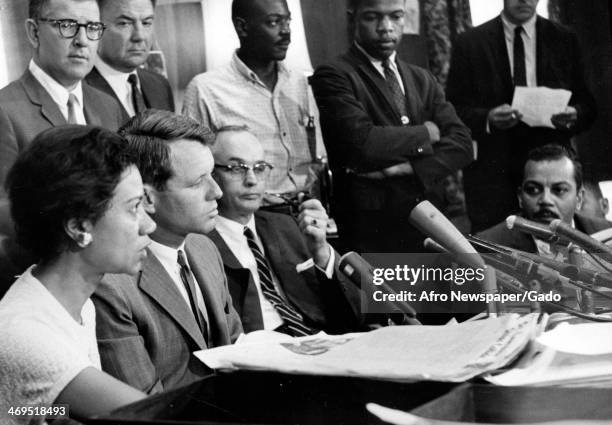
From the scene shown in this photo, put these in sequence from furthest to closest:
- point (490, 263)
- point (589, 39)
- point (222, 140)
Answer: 1. point (589, 39)
2. point (222, 140)
3. point (490, 263)

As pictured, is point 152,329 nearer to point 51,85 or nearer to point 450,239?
point 450,239

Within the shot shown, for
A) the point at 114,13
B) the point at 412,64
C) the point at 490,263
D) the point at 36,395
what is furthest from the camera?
the point at 412,64

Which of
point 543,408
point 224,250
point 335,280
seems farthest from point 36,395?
point 335,280

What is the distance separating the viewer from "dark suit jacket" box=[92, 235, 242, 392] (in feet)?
6.21

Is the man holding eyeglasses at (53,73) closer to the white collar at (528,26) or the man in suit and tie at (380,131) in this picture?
the man in suit and tie at (380,131)

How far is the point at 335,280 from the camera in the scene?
3201 millimetres

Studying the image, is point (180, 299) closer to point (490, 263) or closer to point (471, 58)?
point (490, 263)

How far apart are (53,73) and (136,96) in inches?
13.8

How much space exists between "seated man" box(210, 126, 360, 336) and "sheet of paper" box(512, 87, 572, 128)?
103 cm

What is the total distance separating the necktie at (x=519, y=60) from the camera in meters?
3.67

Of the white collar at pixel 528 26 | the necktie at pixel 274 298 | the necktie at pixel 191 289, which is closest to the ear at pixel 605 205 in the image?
the white collar at pixel 528 26

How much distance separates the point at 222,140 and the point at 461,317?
1.04 m

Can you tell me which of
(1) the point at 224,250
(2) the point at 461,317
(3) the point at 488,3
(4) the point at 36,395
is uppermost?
(3) the point at 488,3

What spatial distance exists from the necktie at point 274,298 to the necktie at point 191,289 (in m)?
0.76
